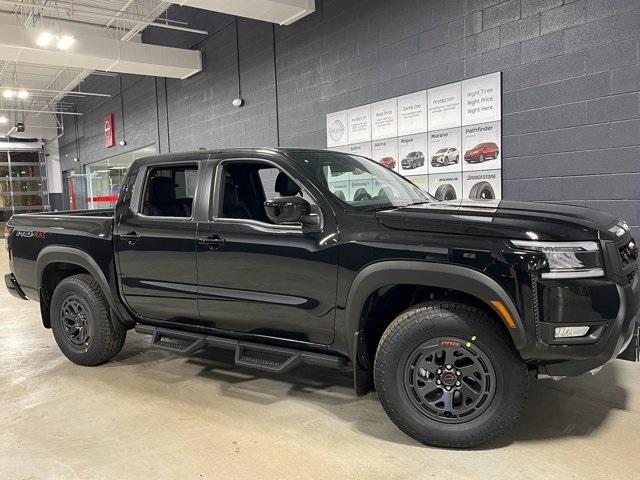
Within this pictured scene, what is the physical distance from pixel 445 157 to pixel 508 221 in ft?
12.6

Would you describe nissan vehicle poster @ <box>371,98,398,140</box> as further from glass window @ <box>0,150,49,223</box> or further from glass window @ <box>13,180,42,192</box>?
glass window @ <box>13,180,42,192</box>

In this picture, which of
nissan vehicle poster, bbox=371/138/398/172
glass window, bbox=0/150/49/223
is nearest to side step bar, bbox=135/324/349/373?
nissan vehicle poster, bbox=371/138/398/172

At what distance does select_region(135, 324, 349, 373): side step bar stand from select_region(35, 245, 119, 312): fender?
376 mm

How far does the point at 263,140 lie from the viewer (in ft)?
31.4

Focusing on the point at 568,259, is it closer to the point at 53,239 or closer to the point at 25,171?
the point at 53,239

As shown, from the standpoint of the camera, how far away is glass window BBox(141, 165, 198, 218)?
156 inches

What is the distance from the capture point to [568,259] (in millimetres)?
2545

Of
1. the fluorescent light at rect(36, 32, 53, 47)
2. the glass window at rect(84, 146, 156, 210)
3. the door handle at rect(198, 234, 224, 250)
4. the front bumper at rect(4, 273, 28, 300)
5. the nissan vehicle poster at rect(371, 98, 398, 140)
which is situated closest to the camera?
the door handle at rect(198, 234, 224, 250)

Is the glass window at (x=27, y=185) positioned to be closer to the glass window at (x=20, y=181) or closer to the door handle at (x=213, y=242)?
the glass window at (x=20, y=181)

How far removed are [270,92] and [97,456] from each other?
7373mm

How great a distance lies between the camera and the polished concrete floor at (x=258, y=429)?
104 inches

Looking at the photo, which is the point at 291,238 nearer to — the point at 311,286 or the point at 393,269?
the point at 311,286

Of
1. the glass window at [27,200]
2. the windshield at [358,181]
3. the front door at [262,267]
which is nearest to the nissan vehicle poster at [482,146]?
the windshield at [358,181]

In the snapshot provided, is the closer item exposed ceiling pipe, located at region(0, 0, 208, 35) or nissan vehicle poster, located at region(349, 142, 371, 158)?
nissan vehicle poster, located at region(349, 142, 371, 158)
